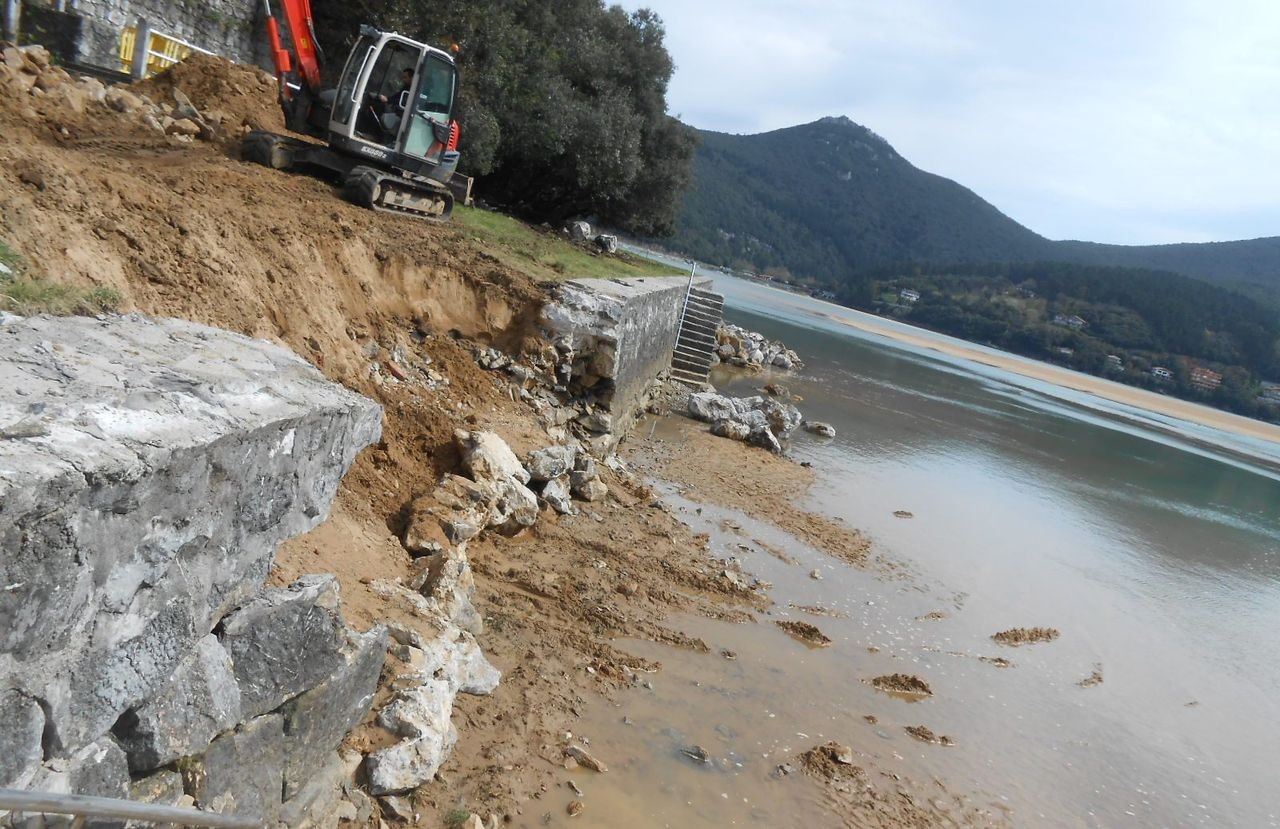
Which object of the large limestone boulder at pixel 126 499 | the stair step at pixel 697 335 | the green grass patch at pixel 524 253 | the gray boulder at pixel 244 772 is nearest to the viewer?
the large limestone boulder at pixel 126 499

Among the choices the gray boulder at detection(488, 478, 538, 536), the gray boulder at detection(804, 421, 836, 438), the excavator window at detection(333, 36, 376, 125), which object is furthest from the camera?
the gray boulder at detection(804, 421, 836, 438)

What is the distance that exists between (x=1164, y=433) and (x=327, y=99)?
3686 cm

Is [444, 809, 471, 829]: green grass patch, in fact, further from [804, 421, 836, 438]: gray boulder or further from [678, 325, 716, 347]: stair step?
[678, 325, 716, 347]: stair step

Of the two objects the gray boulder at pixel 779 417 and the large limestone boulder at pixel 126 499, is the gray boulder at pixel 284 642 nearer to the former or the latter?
the large limestone boulder at pixel 126 499

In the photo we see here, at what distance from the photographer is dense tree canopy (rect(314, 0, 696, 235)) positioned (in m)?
19.0

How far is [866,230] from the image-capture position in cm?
14362

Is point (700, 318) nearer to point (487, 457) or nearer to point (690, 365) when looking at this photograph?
point (690, 365)

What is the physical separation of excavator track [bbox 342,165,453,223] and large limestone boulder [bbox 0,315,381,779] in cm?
732

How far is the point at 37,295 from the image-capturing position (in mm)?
3879

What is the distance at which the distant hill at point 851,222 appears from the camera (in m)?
124

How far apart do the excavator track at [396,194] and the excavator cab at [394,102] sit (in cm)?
25

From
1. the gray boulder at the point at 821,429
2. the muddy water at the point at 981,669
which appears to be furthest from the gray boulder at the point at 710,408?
the gray boulder at the point at 821,429

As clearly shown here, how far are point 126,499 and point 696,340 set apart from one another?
1736 cm

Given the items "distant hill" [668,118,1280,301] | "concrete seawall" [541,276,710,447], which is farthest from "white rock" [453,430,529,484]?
"distant hill" [668,118,1280,301]
